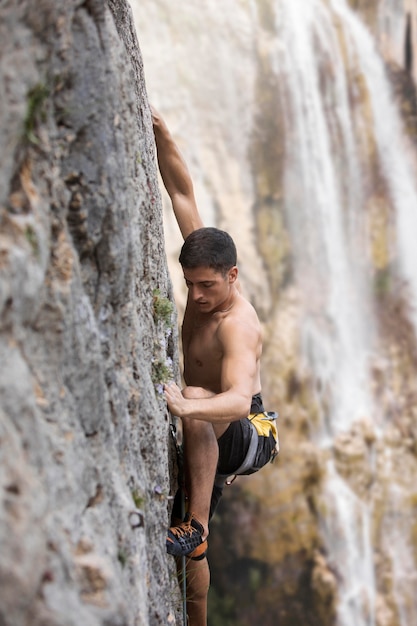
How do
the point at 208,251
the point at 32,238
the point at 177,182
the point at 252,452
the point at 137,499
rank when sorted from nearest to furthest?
the point at 32,238 < the point at 137,499 < the point at 208,251 < the point at 252,452 < the point at 177,182

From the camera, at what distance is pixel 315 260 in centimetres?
1362

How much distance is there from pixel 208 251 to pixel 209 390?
0.75 metres

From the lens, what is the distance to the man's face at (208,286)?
3.78m

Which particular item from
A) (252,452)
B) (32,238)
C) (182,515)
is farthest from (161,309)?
(32,238)

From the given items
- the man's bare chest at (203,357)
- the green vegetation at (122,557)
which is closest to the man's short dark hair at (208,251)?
the man's bare chest at (203,357)

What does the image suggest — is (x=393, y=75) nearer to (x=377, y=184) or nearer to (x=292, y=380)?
(x=377, y=184)

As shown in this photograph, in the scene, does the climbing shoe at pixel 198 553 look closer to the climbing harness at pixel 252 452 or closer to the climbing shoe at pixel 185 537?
the climbing shoe at pixel 185 537

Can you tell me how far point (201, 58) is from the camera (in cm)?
1336

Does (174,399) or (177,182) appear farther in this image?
(177,182)

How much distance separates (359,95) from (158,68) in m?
4.22

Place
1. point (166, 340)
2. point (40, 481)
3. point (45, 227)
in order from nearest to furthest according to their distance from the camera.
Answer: point (40, 481)
point (45, 227)
point (166, 340)

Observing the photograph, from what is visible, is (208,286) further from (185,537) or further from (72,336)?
(72,336)

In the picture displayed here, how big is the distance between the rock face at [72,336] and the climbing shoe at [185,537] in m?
0.27

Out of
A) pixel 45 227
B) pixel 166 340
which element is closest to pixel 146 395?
pixel 166 340
